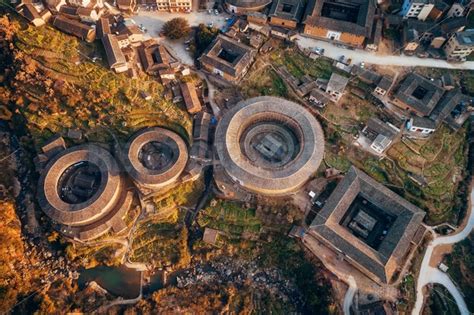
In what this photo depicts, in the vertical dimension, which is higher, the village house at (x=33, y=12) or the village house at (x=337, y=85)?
the village house at (x=33, y=12)

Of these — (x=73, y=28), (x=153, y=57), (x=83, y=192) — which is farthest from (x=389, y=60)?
(x=83, y=192)

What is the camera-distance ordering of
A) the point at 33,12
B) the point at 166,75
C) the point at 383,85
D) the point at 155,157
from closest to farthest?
the point at 33,12
the point at 155,157
the point at 383,85
the point at 166,75

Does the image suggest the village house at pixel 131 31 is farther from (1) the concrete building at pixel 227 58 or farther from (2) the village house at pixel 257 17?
(2) the village house at pixel 257 17

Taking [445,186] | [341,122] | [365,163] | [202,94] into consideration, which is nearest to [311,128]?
[341,122]

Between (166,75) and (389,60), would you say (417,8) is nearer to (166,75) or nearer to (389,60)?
(389,60)

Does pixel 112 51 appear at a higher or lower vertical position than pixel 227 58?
higher

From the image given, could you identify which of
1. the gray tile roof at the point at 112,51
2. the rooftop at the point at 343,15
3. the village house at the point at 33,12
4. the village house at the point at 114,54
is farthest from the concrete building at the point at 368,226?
the village house at the point at 33,12

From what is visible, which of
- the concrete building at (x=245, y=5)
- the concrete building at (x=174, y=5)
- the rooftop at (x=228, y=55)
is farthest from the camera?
the concrete building at (x=245, y=5)
